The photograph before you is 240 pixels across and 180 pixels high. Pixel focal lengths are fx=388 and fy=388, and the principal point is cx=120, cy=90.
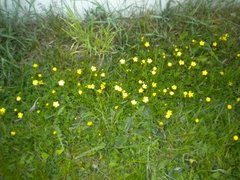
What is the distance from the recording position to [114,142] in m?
2.32

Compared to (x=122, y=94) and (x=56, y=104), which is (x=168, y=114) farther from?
(x=56, y=104)

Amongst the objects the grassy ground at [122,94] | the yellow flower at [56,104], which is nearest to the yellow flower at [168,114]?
the grassy ground at [122,94]

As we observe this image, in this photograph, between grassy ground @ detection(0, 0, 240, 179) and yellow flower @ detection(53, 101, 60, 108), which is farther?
yellow flower @ detection(53, 101, 60, 108)

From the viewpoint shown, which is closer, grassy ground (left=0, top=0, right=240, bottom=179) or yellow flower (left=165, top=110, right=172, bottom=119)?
grassy ground (left=0, top=0, right=240, bottom=179)

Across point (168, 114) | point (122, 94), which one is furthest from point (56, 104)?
point (168, 114)

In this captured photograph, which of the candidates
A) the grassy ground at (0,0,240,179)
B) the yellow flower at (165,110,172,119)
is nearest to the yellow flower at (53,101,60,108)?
the grassy ground at (0,0,240,179)

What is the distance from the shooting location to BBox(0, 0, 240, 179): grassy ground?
2248 millimetres

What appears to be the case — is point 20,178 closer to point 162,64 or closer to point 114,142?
point 114,142

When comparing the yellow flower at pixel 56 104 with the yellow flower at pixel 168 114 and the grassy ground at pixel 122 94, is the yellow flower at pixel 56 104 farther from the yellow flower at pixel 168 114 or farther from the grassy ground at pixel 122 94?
the yellow flower at pixel 168 114

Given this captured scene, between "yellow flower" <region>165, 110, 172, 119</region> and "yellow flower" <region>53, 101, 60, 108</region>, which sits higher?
"yellow flower" <region>53, 101, 60, 108</region>

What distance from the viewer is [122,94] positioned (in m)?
2.49

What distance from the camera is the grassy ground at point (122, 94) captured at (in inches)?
88.5

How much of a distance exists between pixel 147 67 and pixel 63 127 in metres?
0.71

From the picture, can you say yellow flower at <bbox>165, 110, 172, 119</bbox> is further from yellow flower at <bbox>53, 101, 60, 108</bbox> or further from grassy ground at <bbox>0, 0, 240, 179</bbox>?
yellow flower at <bbox>53, 101, 60, 108</bbox>
